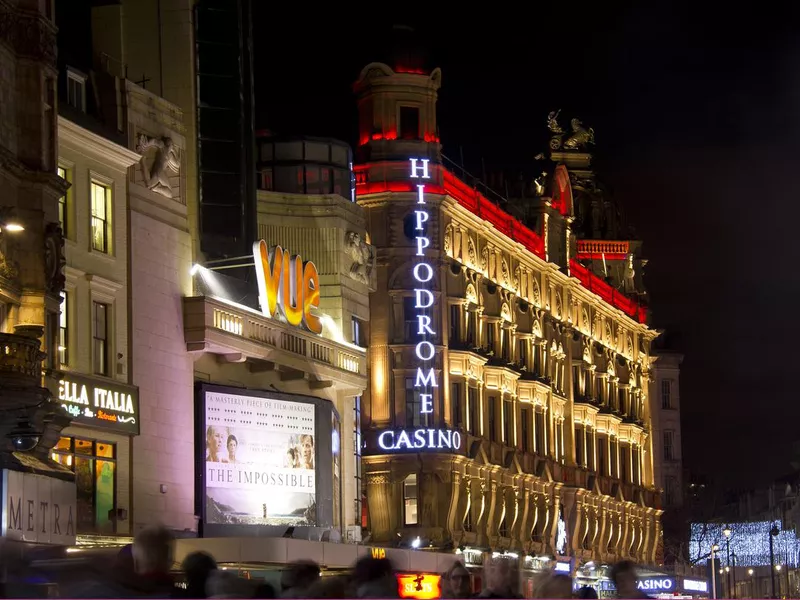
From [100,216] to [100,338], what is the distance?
296 centimetres

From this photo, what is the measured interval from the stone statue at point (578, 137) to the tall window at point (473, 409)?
36961 millimetres

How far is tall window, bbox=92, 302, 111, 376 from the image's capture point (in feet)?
143

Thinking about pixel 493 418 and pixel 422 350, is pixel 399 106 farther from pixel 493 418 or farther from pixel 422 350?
pixel 493 418

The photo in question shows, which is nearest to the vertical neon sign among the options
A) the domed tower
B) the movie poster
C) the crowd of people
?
the domed tower

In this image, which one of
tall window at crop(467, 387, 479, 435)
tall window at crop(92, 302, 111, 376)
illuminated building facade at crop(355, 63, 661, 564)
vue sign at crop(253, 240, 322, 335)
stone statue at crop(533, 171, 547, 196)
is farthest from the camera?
stone statue at crop(533, 171, 547, 196)

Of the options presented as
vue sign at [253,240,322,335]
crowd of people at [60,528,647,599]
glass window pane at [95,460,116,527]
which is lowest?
crowd of people at [60,528,647,599]

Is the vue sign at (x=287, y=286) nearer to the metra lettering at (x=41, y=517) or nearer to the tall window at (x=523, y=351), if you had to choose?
the metra lettering at (x=41, y=517)

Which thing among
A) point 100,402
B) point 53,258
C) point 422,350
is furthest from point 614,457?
point 53,258

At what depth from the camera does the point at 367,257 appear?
6031 centimetres

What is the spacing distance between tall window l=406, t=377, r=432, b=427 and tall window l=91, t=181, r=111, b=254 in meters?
25.7

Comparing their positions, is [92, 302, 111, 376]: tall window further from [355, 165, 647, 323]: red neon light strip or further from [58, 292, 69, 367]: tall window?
[355, 165, 647, 323]: red neon light strip

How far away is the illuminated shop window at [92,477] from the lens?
4159cm

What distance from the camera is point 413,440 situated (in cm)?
6819

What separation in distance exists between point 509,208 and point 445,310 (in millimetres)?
15869
